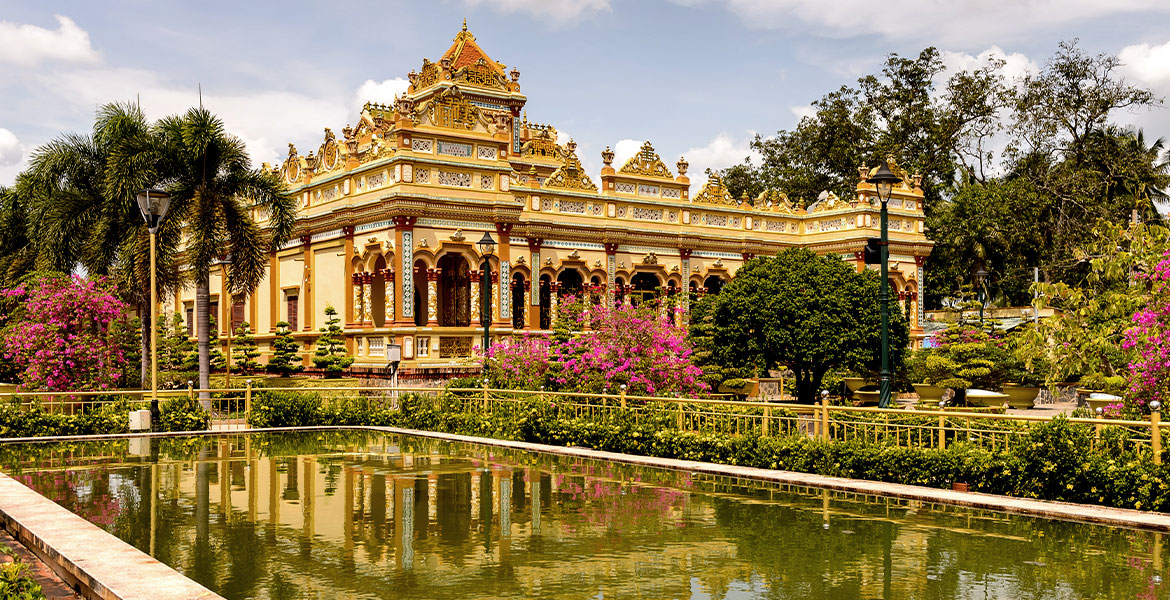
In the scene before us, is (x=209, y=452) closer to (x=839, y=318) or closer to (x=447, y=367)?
(x=447, y=367)

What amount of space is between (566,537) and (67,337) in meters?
23.1

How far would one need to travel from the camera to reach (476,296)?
35406 millimetres

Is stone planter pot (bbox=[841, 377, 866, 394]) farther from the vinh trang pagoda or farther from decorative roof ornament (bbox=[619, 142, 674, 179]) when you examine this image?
decorative roof ornament (bbox=[619, 142, 674, 179])

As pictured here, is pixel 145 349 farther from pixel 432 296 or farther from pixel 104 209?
pixel 432 296

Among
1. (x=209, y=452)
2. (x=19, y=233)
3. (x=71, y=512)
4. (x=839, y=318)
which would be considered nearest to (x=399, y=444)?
(x=209, y=452)

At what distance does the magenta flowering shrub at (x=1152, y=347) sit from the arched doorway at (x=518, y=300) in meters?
22.9

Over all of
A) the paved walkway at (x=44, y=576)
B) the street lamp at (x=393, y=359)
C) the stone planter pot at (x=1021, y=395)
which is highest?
the street lamp at (x=393, y=359)

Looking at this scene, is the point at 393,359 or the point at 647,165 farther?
the point at 647,165

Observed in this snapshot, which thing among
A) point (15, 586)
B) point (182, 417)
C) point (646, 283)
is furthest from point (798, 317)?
point (15, 586)

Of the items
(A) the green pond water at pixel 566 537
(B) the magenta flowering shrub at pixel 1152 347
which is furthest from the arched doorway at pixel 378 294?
(B) the magenta flowering shrub at pixel 1152 347

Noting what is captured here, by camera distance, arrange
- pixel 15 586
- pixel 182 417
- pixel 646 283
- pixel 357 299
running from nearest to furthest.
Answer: pixel 15 586
pixel 182 417
pixel 357 299
pixel 646 283

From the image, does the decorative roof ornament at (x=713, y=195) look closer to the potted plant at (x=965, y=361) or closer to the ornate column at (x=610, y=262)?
the ornate column at (x=610, y=262)

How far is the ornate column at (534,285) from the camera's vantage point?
36.8 m

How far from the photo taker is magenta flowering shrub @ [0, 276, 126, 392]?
96.8 feet
